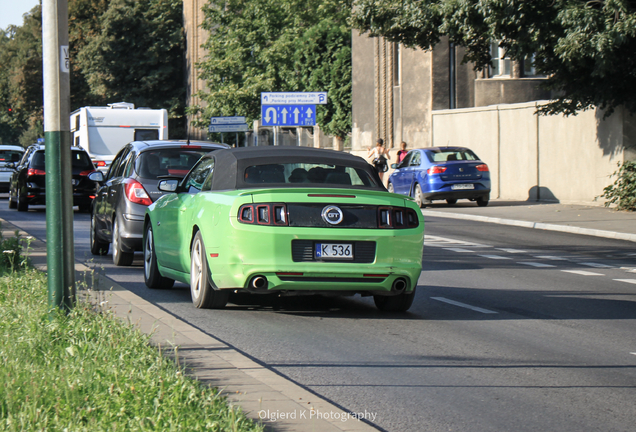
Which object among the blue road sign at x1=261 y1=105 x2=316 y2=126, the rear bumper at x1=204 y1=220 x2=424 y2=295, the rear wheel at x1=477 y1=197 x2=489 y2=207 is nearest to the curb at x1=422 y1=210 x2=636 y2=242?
the rear wheel at x1=477 y1=197 x2=489 y2=207

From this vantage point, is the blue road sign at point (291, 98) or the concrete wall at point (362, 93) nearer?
the blue road sign at point (291, 98)

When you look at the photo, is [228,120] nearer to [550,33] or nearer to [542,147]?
[542,147]

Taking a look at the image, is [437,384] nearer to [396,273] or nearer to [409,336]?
[409,336]

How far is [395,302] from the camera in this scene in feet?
29.5

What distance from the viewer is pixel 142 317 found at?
24.9 ft

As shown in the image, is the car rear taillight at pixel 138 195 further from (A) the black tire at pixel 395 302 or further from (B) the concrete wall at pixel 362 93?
(B) the concrete wall at pixel 362 93

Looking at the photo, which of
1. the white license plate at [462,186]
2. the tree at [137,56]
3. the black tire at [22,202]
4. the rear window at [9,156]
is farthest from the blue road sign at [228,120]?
the tree at [137,56]

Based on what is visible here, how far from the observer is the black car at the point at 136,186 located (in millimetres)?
12188

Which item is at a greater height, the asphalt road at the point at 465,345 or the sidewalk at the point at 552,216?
the sidewalk at the point at 552,216

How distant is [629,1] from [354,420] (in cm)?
1501

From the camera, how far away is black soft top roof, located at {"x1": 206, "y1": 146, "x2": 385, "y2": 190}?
884 centimetres

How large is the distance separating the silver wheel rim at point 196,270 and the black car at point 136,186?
10.2 feet

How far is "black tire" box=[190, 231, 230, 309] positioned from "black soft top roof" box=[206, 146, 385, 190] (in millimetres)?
579

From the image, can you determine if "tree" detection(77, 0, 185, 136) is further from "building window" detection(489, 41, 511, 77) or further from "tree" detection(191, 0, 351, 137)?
"building window" detection(489, 41, 511, 77)
